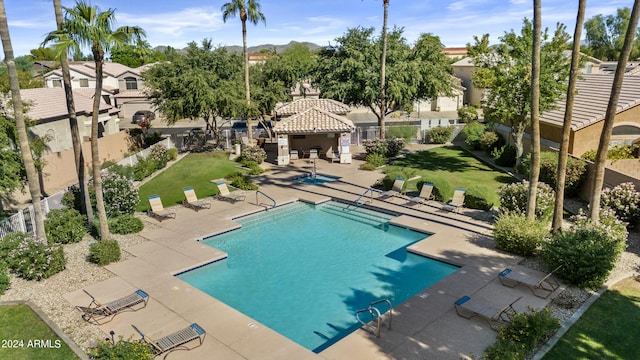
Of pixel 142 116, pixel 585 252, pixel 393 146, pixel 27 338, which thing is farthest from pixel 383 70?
pixel 142 116

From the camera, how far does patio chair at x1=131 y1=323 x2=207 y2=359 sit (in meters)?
10.6

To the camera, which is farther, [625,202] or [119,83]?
[119,83]

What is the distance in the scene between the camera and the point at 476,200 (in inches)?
827

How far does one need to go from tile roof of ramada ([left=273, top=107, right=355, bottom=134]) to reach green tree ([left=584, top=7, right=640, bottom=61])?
9879cm

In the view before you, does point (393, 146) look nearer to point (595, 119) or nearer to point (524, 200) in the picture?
point (595, 119)

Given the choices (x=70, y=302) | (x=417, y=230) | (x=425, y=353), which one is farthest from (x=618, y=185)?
(x=70, y=302)

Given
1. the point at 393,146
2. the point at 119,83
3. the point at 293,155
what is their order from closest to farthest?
1. the point at 293,155
2. the point at 393,146
3. the point at 119,83

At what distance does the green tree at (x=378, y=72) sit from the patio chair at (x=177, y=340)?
2688 centimetres

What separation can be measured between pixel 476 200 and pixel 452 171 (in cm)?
820

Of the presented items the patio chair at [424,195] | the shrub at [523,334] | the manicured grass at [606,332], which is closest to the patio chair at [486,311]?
the shrub at [523,334]

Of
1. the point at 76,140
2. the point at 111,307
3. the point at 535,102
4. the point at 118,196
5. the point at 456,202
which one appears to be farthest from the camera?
the point at 456,202

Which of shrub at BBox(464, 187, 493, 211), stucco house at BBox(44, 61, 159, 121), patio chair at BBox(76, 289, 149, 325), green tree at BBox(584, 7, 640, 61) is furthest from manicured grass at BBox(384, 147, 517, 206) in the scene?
green tree at BBox(584, 7, 640, 61)

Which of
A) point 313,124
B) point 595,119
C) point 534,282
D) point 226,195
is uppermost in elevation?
point 595,119

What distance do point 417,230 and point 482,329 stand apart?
25.6ft
